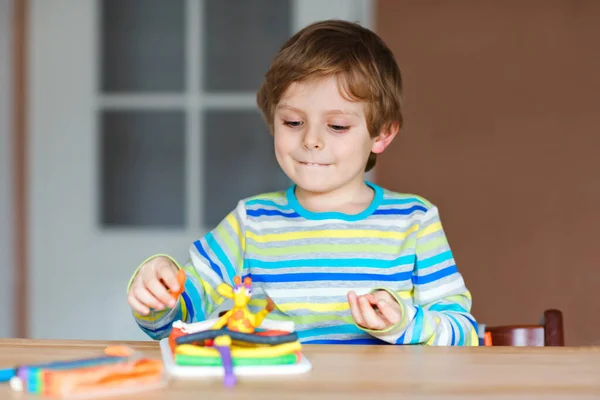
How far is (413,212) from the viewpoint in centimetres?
138

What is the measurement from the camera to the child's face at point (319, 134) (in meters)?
1.30

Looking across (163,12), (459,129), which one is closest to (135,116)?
(163,12)

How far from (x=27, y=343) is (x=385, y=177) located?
1744 mm

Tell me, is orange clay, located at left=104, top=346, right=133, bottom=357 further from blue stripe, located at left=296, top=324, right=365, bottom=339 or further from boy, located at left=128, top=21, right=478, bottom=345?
blue stripe, located at left=296, top=324, right=365, bottom=339

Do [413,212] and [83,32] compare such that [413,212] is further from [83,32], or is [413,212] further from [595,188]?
[83,32]

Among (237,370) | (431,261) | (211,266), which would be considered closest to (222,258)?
(211,266)

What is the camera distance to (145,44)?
9.29 ft

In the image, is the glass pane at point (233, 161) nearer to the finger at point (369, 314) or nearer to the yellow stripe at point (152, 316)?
the yellow stripe at point (152, 316)

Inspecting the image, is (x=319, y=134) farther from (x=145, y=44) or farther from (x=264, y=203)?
(x=145, y=44)

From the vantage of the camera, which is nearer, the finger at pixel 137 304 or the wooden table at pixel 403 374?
the wooden table at pixel 403 374

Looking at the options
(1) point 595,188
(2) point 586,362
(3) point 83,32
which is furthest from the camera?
(3) point 83,32

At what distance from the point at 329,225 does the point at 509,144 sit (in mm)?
1373

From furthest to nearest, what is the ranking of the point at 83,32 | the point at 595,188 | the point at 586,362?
the point at 83,32 < the point at 595,188 < the point at 586,362

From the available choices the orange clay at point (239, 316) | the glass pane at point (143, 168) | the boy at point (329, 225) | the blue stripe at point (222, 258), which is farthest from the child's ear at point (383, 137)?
the glass pane at point (143, 168)
